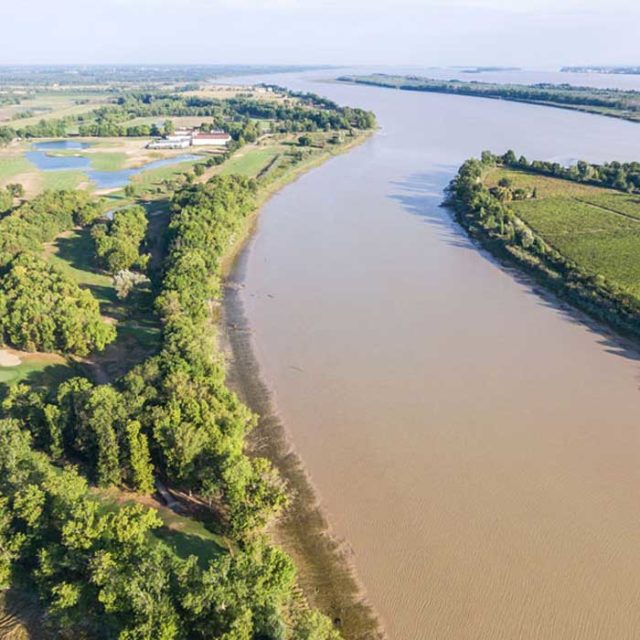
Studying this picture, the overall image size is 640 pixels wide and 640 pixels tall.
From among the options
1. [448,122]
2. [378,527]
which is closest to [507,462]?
[378,527]

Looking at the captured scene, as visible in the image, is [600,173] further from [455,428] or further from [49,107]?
[49,107]

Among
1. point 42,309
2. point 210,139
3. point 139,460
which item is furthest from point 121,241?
point 210,139

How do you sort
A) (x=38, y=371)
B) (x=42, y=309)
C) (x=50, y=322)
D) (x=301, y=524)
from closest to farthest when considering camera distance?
(x=301, y=524) → (x=38, y=371) → (x=50, y=322) → (x=42, y=309)

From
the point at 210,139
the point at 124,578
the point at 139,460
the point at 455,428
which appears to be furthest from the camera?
the point at 210,139

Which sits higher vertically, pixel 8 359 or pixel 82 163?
pixel 82 163

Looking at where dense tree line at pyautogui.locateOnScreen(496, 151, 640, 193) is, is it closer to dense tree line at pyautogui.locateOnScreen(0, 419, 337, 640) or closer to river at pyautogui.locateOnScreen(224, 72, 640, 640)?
river at pyautogui.locateOnScreen(224, 72, 640, 640)

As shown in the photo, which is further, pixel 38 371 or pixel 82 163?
pixel 82 163

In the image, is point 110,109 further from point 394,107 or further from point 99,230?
point 99,230

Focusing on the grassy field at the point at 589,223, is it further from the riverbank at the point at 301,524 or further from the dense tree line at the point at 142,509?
the dense tree line at the point at 142,509

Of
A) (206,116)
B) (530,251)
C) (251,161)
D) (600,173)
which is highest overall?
(206,116)

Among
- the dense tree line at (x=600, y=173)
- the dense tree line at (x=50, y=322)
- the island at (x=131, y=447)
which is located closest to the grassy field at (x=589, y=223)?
the dense tree line at (x=600, y=173)
